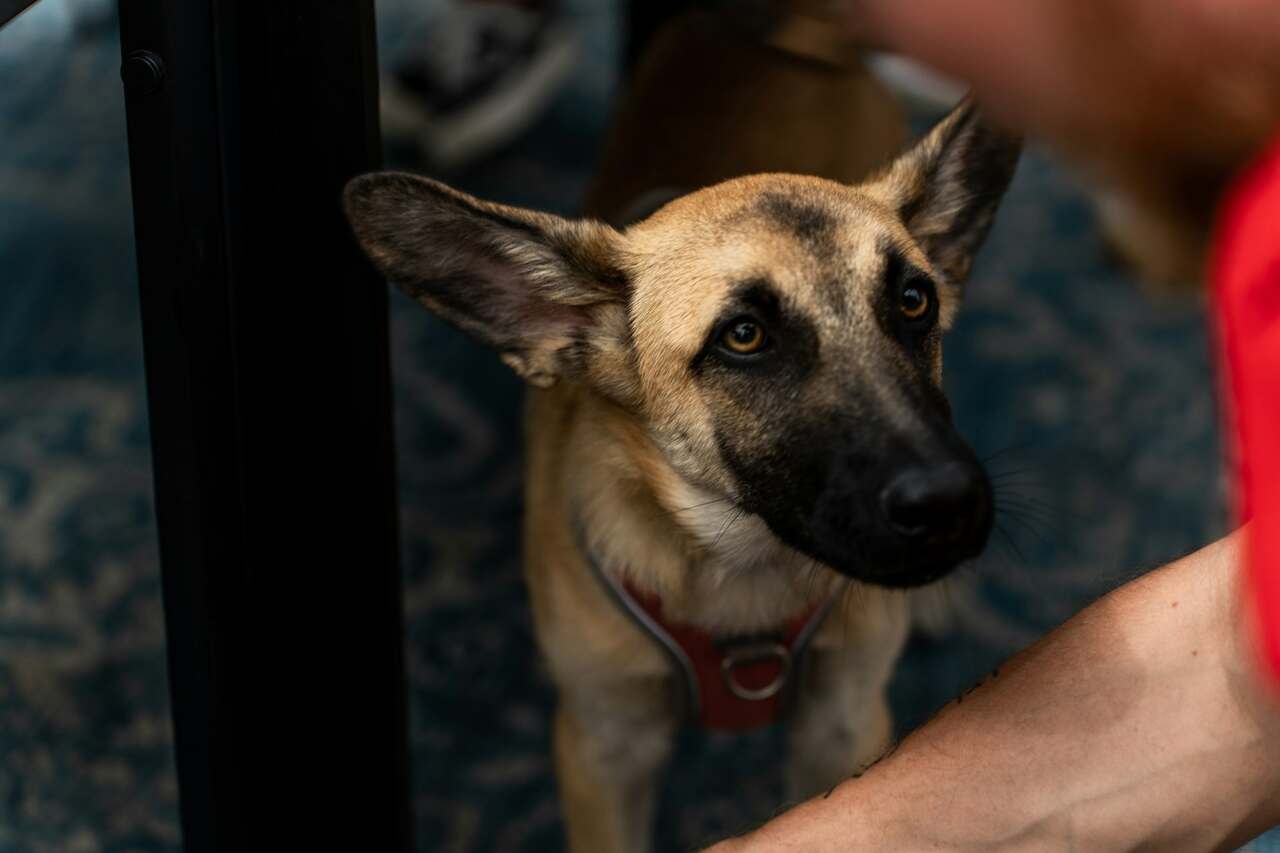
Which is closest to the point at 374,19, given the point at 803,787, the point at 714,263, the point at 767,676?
the point at 714,263

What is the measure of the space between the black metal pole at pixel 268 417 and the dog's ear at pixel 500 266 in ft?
0.23

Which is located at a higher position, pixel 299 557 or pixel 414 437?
pixel 299 557

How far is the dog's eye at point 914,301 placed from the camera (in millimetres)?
1604

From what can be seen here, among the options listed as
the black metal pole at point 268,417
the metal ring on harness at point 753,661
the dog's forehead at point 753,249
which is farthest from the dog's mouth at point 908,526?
the black metal pole at point 268,417

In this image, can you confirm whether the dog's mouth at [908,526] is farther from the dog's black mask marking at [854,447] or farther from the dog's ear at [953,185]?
the dog's ear at [953,185]

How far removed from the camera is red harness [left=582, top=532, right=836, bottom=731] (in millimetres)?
1816

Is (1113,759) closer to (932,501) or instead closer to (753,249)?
(932,501)

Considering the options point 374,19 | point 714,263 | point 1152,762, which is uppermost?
point 374,19

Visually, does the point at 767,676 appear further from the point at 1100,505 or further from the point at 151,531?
the point at 1100,505

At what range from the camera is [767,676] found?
1.86 m

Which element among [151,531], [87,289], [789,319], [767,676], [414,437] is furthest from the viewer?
[414,437]

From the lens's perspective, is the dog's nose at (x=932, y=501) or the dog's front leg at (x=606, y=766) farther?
the dog's front leg at (x=606, y=766)

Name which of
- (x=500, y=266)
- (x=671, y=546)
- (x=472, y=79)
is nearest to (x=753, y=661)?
(x=671, y=546)

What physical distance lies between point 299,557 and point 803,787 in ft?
2.92
